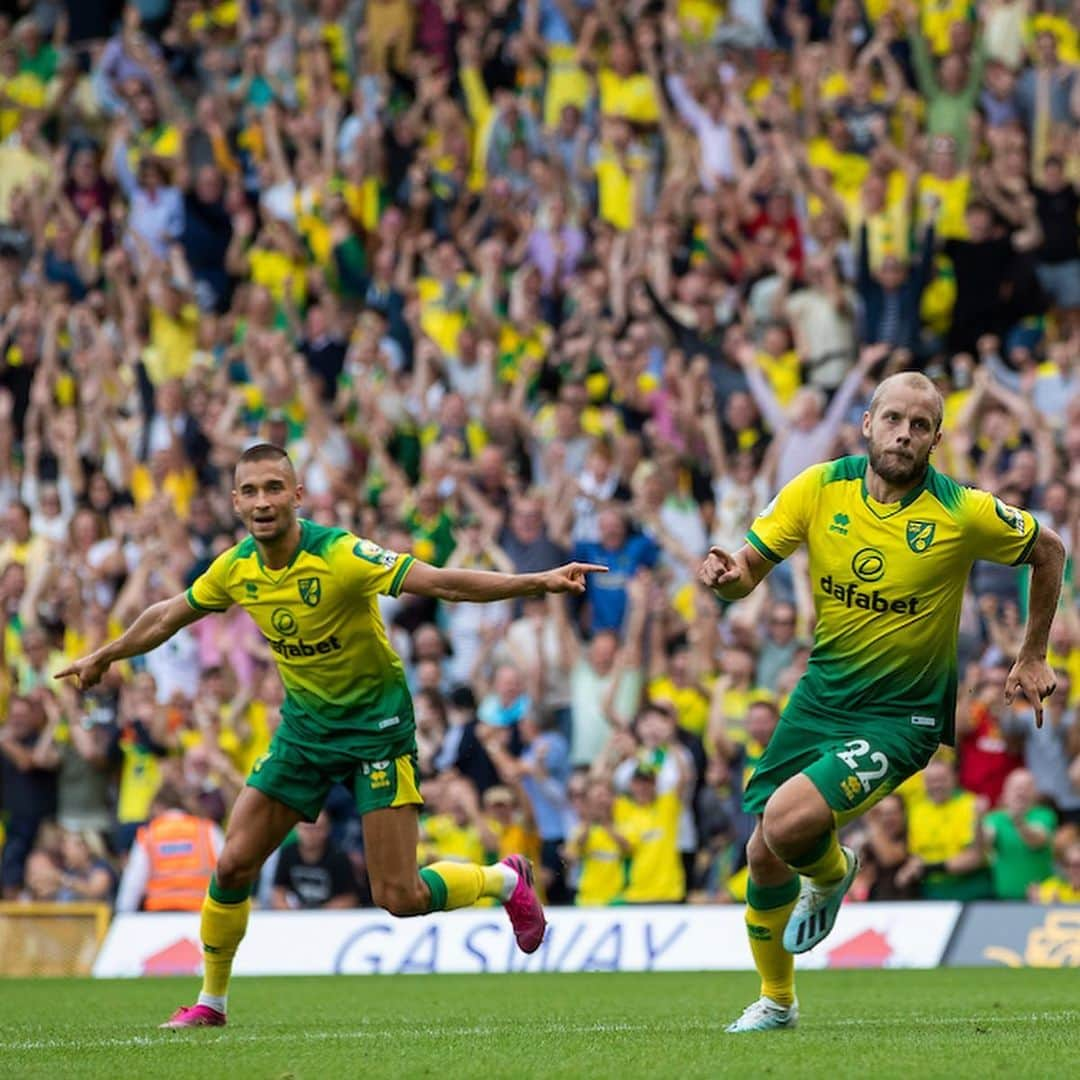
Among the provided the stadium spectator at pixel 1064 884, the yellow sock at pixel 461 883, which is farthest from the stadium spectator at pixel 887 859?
the yellow sock at pixel 461 883

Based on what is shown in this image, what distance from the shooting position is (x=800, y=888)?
32.2 feet

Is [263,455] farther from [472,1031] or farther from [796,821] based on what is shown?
[796,821]

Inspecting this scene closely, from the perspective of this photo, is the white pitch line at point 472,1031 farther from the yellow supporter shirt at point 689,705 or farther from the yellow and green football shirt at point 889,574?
the yellow supporter shirt at point 689,705

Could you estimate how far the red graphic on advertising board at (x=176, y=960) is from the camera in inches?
698

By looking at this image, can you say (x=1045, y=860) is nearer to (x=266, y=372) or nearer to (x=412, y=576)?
(x=412, y=576)

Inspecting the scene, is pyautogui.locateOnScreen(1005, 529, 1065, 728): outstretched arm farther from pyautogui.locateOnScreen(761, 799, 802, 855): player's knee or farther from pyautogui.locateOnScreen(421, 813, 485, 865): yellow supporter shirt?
pyautogui.locateOnScreen(421, 813, 485, 865): yellow supporter shirt

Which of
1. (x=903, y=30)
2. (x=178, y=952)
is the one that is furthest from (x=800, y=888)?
(x=903, y=30)

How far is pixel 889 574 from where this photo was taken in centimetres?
954

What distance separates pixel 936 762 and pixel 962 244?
5268 mm

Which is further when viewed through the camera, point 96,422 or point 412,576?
point 96,422

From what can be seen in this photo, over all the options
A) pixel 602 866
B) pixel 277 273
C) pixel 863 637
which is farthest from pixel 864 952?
pixel 277 273

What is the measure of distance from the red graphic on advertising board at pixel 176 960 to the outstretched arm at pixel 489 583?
836 cm

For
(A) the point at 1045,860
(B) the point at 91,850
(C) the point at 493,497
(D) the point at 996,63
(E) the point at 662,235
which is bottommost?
(B) the point at 91,850

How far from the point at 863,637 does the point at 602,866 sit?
840 centimetres
